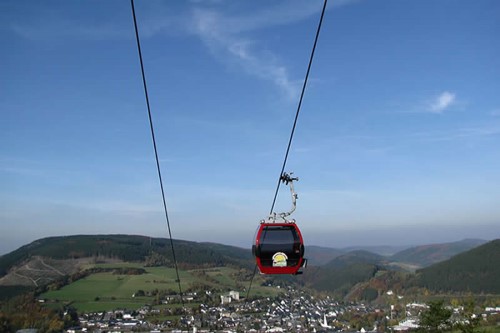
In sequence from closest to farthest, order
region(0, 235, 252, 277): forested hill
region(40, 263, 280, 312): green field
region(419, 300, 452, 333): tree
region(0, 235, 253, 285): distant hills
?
1. region(419, 300, 452, 333): tree
2. region(40, 263, 280, 312): green field
3. region(0, 235, 253, 285): distant hills
4. region(0, 235, 252, 277): forested hill

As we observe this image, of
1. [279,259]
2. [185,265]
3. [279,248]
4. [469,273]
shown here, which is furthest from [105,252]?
[279,248]

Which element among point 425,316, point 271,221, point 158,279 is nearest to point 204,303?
point 158,279

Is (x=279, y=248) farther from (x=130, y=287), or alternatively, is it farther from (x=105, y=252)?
(x=105, y=252)

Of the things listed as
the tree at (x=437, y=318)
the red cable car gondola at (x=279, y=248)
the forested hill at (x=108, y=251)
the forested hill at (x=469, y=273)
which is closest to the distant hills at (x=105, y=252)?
the forested hill at (x=108, y=251)

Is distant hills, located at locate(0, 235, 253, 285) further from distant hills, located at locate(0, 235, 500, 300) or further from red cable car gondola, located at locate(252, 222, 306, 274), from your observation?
red cable car gondola, located at locate(252, 222, 306, 274)

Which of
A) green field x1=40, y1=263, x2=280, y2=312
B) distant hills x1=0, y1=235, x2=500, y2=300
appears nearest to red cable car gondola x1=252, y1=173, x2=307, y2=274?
green field x1=40, y1=263, x2=280, y2=312

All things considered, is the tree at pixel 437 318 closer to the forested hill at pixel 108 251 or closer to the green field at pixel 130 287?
the green field at pixel 130 287
